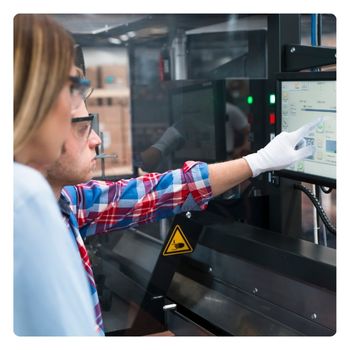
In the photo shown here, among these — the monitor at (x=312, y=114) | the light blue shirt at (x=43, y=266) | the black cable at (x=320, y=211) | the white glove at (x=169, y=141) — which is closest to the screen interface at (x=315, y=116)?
the monitor at (x=312, y=114)

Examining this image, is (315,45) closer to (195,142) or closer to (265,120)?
(265,120)

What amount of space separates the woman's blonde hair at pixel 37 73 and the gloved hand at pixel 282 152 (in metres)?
0.85

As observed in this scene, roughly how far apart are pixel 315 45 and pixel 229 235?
0.65 meters

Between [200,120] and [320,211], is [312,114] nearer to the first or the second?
[320,211]

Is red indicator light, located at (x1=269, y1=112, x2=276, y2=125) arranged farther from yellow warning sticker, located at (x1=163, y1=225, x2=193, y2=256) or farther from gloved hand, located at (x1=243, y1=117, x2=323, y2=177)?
yellow warning sticker, located at (x1=163, y1=225, x2=193, y2=256)

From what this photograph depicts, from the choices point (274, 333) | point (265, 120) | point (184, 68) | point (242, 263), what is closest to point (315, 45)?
point (265, 120)

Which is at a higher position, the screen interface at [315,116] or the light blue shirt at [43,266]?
the screen interface at [315,116]

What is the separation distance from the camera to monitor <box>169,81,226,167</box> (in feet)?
7.35

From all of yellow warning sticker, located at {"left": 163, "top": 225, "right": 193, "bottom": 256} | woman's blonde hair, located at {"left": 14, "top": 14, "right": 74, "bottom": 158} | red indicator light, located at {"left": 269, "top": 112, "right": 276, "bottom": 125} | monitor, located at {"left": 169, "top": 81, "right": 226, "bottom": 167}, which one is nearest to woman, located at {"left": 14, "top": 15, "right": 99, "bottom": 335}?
woman's blonde hair, located at {"left": 14, "top": 14, "right": 74, "bottom": 158}

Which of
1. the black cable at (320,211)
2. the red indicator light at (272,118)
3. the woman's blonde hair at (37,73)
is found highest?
the woman's blonde hair at (37,73)

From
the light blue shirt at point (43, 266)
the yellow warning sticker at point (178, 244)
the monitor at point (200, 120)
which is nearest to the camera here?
→ the light blue shirt at point (43, 266)

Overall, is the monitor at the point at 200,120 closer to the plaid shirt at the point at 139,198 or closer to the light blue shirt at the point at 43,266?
the plaid shirt at the point at 139,198

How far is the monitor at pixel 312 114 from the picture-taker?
159cm

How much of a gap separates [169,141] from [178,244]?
2.19 feet
